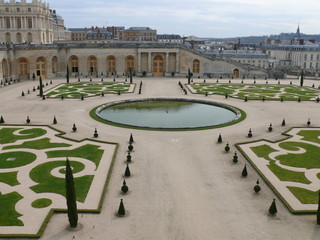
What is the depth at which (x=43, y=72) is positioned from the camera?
83688 millimetres

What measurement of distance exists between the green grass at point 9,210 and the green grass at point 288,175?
61.2 ft

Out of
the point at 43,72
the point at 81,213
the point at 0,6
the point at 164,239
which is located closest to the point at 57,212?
the point at 81,213

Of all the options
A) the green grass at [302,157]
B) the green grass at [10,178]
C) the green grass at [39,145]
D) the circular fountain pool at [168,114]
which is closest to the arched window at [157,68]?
the circular fountain pool at [168,114]

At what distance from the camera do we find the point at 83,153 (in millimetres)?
30469

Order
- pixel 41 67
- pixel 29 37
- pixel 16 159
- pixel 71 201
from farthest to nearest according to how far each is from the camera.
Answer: pixel 29 37, pixel 41 67, pixel 16 159, pixel 71 201

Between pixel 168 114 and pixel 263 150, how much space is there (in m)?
→ 18.0

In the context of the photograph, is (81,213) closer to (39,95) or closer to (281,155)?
(281,155)

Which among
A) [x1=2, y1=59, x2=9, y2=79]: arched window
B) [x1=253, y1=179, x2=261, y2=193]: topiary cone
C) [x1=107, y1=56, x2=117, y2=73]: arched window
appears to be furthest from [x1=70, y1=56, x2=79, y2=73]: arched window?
[x1=253, y1=179, x2=261, y2=193]: topiary cone

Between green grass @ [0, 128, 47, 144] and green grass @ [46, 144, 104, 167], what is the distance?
19.7 ft

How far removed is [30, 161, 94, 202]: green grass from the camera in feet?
75.9

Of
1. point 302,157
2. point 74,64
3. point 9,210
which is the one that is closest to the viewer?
point 9,210

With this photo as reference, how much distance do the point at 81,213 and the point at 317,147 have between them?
23607 millimetres

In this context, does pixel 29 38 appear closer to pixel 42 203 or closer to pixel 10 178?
pixel 10 178

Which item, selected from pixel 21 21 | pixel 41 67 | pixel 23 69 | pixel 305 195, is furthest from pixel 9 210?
pixel 21 21
